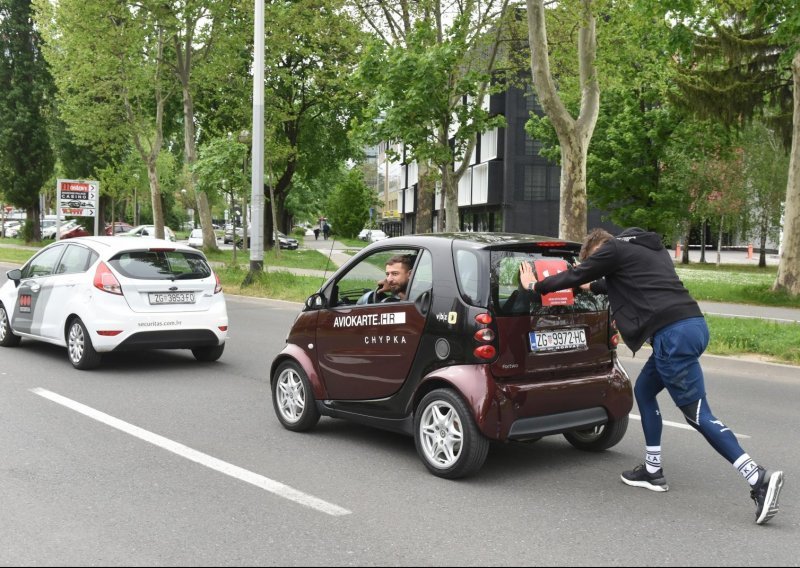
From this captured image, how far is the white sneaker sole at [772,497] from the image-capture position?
4566 mm

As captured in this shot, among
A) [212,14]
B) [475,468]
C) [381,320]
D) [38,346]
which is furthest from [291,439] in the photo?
[212,14]

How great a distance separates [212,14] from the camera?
3153 centimetres

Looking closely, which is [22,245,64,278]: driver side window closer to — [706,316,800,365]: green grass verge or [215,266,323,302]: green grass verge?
[215,266,323,302]: green grass verge

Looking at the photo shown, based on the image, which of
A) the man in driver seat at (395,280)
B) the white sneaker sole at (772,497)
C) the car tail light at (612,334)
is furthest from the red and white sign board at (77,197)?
the white sneaker sole at (772,497)

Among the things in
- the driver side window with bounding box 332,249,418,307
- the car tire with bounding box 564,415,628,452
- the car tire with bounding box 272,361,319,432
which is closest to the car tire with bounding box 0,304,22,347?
the car tire with bounding box 272,361,319,432

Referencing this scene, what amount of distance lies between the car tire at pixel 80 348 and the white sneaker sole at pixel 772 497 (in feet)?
24.1

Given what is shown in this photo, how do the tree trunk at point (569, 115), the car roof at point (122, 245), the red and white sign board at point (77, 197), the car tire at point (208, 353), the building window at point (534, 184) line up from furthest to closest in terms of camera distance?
the building window at point (534, 184) < the red and white sign board at point (77, 197) < the tree trunk at point (569, 115) < the car tire at point (208, 353) < the car roof at point (122, 245)

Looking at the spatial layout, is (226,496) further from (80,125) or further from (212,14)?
(80,125)

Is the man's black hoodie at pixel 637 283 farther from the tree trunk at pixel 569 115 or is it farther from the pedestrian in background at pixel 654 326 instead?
the tree trunk at pixel 569 115

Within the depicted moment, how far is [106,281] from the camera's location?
959 centimetres

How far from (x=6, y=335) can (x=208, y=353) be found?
3.09 metres

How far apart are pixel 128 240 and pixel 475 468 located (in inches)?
243

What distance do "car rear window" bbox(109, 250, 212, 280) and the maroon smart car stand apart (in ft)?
13.8

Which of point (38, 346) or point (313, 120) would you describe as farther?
point (313, 120)
